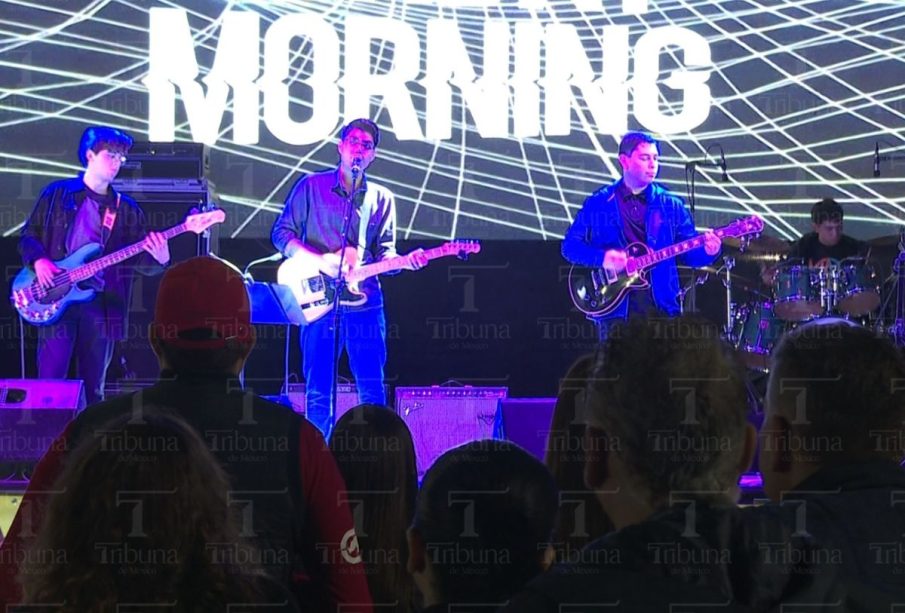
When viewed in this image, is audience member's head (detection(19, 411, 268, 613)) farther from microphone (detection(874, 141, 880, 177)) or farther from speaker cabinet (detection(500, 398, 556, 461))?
microphone (detection(874, 141, 880, 177))

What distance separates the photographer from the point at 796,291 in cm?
763

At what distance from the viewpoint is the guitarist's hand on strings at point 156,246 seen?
7.04m

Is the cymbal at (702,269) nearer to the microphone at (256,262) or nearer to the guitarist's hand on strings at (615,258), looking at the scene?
the guitarist's hand on strings at (615,258)

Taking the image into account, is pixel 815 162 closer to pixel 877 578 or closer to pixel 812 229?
pixel 812 229

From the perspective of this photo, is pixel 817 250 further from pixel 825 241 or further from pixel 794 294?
pixel 794 294

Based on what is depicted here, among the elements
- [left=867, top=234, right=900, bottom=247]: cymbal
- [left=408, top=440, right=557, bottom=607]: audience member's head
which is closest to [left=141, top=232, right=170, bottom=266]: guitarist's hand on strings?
[left=867, top=234, right=900, bottom=247]: cymbal

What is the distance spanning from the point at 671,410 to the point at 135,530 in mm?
788

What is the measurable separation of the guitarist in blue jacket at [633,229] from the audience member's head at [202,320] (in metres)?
4.52

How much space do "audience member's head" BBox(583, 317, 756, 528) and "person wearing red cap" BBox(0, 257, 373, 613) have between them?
86cm

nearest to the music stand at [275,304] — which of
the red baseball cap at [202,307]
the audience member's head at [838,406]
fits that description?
the red baseball cap at [202,307]

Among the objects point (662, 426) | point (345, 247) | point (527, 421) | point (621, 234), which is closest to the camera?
point (662, 426)

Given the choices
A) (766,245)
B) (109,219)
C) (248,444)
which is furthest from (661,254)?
(248,444)

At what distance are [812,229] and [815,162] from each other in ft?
1.77

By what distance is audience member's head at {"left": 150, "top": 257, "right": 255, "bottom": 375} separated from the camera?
245 centimetres
